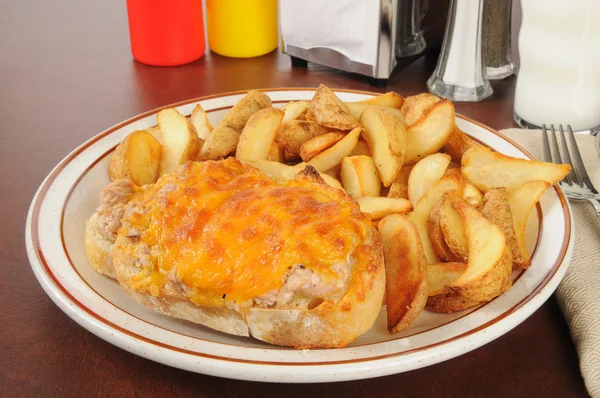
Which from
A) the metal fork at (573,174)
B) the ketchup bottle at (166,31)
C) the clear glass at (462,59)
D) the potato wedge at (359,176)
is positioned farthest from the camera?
the ketchup bottle at (166,31)

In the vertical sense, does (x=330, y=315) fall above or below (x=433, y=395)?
above

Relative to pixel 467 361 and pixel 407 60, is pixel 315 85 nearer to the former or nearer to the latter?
pixel 407 60

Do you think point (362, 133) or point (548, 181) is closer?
point (548, 181)

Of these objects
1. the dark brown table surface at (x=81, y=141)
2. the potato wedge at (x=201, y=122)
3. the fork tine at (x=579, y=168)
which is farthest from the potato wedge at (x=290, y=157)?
the fork tine at (x=579, y=168)

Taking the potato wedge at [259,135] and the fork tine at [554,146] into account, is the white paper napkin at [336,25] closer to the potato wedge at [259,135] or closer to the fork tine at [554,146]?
the fork tine at [554,146]

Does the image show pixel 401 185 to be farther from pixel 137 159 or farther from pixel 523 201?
pixel 137 159

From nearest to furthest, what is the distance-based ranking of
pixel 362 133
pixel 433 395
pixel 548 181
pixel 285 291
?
pixel 285 291
pixel 433 395
pixel 548 181
pixel 362 133

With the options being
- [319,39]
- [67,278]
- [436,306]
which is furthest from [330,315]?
[319,39]
